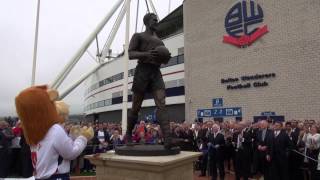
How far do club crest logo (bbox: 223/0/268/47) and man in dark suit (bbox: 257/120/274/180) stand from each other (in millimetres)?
10218

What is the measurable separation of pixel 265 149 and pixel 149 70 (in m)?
6.40

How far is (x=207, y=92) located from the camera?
80.0 feet

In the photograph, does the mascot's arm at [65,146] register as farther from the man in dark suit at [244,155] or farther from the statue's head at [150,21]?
the man in dark suit at [244,155]

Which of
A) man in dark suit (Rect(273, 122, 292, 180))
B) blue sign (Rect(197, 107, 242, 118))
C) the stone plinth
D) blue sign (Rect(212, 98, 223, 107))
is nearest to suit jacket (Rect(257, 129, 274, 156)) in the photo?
man in dark suit (Rect(273, 122, 292, 180))

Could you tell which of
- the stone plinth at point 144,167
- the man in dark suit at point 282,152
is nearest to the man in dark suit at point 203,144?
the man in dark suit at point 282,152

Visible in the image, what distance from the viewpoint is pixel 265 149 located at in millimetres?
11648

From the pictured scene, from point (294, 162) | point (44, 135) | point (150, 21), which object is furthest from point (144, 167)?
point (294, 162)

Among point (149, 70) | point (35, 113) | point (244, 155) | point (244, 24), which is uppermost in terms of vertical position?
point (244, 24)

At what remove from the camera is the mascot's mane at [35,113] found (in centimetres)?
390

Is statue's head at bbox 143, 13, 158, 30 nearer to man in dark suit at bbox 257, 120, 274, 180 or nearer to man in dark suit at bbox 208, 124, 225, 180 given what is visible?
man in dark suit at bbox 257, 120, 274, 180

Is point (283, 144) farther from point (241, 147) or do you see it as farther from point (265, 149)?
point (241, 147)

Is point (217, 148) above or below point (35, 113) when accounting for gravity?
below

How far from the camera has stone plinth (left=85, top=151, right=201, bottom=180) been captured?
5.39 meters

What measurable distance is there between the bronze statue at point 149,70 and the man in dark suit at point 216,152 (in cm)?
663
